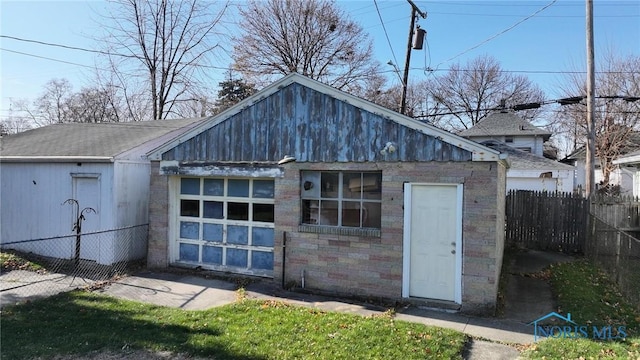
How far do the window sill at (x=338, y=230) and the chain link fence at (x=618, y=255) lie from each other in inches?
181

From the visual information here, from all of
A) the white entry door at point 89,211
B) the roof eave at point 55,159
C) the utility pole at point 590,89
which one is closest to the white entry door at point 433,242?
the roof eave at point 55,159

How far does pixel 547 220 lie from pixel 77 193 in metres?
14.1

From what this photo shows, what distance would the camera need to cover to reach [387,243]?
750cm

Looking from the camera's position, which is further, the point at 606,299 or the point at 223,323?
the point at 606,299

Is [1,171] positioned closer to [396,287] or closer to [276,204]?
[276,204]

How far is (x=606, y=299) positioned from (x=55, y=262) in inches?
490

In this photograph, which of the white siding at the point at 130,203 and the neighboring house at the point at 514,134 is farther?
the neighboring house at the point at 514,134

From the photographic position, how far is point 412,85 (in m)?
37.9

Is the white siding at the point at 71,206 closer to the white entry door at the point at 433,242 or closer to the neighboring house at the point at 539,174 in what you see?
the white entry door at the point at 433,242

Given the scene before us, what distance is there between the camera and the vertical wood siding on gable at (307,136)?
7371 millimetres

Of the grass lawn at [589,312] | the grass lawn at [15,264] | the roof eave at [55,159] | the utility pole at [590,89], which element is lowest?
the grass lawn at [15,264]

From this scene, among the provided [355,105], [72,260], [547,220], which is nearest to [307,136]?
[355,105]

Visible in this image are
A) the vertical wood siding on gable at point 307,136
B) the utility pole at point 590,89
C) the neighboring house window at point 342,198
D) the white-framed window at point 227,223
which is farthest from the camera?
the utility pole at point 590,89

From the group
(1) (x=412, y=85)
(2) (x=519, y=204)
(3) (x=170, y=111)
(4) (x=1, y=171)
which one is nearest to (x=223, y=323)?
(4) (x=1, y=171)
